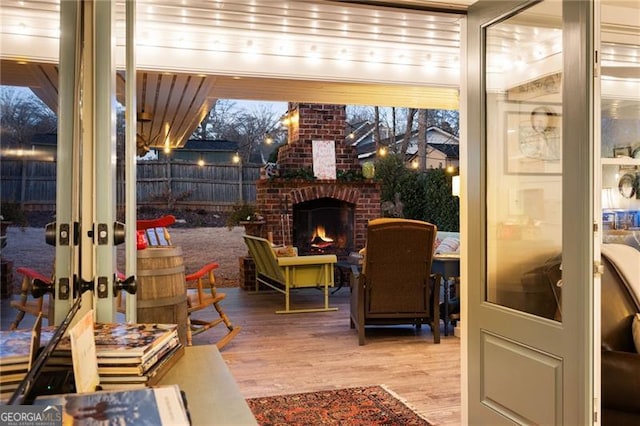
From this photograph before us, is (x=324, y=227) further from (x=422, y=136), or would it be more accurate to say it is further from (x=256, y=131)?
(x=422, y=136)

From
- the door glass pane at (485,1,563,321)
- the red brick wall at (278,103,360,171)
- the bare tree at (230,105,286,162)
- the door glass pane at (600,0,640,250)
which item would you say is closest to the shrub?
the red brick wall at (278,103,360,171)

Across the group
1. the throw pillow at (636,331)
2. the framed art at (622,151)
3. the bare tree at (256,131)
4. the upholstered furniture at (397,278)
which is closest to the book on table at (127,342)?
the throw pillow at (636,331)

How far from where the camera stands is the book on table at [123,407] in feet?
2.55

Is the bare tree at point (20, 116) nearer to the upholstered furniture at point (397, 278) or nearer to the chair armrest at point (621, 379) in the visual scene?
the chair armrest at point (621, 379)

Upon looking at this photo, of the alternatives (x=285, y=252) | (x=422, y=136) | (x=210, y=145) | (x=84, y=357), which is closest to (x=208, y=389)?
(x=84, y=357)

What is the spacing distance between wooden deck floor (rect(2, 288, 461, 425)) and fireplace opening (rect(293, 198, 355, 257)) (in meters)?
2.69

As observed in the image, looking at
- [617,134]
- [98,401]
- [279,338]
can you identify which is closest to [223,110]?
[279,338]

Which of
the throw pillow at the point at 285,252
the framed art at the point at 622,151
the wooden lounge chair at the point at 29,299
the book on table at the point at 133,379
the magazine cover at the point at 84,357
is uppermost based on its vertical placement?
the framed art at the point at 622,151

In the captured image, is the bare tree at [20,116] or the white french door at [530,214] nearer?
the bare tree at [20,116]

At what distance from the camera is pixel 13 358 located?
66 cm

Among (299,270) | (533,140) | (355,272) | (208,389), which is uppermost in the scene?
(533,140)

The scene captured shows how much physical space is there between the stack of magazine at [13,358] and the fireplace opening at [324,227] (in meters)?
7.96

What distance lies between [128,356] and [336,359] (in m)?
3.38

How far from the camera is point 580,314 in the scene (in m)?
1.87
